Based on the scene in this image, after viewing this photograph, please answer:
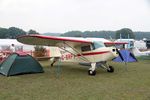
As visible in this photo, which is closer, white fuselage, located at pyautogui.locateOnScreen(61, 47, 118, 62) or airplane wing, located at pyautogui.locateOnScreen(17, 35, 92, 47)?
airplane wing, located at pyautogui.locateOnScreen(17, 35, 92, 47)

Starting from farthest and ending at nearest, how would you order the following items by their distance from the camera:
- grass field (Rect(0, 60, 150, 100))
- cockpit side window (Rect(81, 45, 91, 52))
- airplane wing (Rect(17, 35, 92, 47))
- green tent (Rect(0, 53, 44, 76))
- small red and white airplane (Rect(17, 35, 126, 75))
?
cockpit side window (Rect(81, 45, 91, 52)) → small red and white airplane (Rect(17, 35, 126, 75)) → airplane wing (Rect(17, 35, 92, 47)) → green tent (Rect(0, 53, 44, 76)) → grass field (Rect(0, 60, 150, 100))

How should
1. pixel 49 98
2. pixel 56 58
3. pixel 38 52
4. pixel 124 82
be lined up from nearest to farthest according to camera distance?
pixel 49 98 < pixel 124 82 < pixel 56 58 < pixel 38 52

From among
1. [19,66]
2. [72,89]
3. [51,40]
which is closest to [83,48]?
[51,40]

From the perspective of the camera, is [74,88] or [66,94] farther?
[74,88]

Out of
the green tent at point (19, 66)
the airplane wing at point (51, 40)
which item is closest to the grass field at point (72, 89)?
the green tent at point (19, 66)

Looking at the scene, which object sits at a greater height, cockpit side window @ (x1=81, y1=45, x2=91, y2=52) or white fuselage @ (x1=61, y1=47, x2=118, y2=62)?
cockpit side window @ (x1=81, y1=45, x2=91, y2=52)

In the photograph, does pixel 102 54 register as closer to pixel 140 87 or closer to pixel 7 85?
pixel 140 87

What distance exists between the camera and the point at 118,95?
8.34 metres

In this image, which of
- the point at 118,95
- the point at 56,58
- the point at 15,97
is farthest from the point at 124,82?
the point at 56,58

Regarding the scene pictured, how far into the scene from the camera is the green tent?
1293 centimetres

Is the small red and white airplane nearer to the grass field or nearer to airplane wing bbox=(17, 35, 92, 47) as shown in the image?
airplane wing bbox=(17, 35, 92, 47)

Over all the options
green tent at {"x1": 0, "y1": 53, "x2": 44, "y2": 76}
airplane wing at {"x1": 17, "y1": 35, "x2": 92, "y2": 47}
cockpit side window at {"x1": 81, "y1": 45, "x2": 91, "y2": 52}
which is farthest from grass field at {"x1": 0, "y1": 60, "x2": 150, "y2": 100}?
cockpit side window at {"x1": 81, "y1": 45, "x2": 91, "y2": 52}

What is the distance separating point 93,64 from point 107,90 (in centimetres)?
455

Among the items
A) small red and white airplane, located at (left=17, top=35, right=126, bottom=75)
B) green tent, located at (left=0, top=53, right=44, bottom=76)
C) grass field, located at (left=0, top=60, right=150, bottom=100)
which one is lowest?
grass field, located at (left=0, top=60, right=150, bottom=100)
